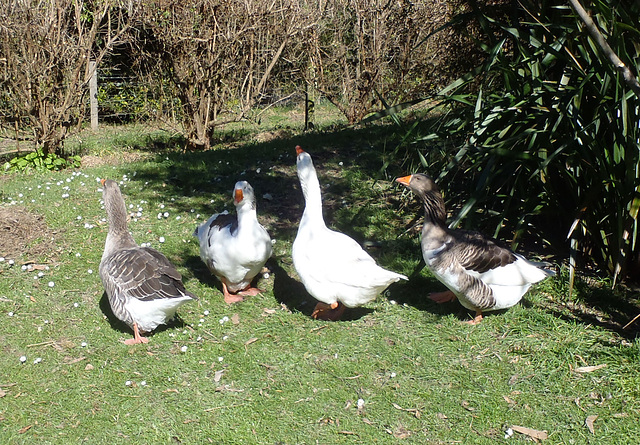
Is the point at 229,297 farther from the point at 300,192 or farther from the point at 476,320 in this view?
the point at 300,192

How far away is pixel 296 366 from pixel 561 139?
331 centimetres

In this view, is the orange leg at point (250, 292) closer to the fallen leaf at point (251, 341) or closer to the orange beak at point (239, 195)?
the fallen leaf at point (251, 341)

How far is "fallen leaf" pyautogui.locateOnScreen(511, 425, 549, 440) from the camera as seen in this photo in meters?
3.86

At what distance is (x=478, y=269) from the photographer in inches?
188

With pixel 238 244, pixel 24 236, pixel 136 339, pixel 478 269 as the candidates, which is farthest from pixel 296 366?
pixel 24 236

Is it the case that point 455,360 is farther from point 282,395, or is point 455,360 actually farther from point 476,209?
point 476,209

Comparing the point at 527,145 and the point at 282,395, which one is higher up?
the point at 527,145

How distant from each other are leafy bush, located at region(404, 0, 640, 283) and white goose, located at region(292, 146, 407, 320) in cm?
123

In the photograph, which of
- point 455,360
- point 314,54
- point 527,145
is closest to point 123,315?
point 455,360

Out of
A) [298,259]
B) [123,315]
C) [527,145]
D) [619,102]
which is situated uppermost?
Answer: [619,102]

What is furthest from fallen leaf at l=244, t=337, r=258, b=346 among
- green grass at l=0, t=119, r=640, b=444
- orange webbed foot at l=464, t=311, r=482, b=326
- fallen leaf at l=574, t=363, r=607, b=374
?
fallen leaf at l=574, t=363, r=607, b=374

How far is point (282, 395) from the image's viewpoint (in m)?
4.29

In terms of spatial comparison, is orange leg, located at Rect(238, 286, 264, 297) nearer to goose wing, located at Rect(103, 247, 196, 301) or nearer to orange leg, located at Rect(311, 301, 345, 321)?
orange leg, located at Rect(311, 301, 345, 321)

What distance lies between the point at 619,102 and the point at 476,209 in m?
1.96
